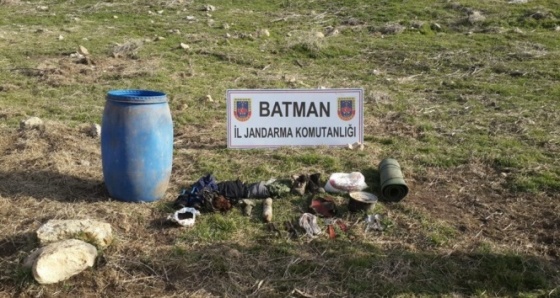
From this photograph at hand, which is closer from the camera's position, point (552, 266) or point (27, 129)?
point (552, 266)

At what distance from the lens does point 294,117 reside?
7.08 meters

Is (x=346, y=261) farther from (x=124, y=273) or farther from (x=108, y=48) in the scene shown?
(x=108, y=48)

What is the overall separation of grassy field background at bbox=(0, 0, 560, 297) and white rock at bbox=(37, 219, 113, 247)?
133 mm

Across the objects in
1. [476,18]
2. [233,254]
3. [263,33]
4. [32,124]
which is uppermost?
[476,18]

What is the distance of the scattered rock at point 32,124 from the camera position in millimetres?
7369

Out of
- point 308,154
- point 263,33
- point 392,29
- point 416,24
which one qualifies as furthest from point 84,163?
point 416,24

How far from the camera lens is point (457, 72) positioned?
1160 centimetres

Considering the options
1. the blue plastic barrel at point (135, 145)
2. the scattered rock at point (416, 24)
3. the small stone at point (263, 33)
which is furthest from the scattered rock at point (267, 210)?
the scattered rock at point (416, 24)

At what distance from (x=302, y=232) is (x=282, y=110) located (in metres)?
2.35

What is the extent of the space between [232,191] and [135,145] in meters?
0.96

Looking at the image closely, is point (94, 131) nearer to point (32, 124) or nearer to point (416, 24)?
point (32, 124)

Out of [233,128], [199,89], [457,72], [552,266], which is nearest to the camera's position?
[552,266]

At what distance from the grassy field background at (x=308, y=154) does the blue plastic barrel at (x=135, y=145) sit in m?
0.20

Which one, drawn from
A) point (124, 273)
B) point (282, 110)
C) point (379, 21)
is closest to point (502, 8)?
point (379, 21)
